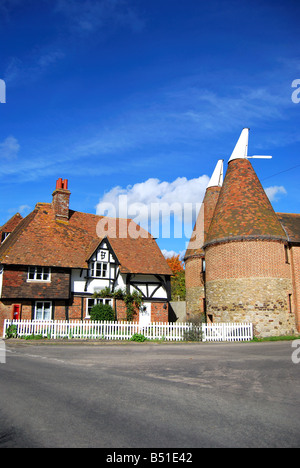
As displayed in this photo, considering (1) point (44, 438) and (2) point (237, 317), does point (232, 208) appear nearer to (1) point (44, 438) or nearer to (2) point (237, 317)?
(2) point (237, 317)

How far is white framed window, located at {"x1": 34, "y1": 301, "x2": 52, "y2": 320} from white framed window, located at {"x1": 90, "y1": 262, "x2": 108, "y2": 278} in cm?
351

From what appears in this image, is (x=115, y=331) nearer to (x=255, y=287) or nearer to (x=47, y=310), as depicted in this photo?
(x=47, y=310)

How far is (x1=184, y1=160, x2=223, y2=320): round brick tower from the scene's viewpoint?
29.3 meters

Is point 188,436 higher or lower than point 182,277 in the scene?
lower

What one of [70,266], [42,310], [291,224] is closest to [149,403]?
[42,310]

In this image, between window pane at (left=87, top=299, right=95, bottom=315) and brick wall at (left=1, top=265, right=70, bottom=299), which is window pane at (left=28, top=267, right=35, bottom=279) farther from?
window pane at (left=87, top=299, right=95, bottom=315)

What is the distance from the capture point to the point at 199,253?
29453 mm

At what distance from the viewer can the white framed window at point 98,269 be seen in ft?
81.9

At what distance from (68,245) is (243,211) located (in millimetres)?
11797

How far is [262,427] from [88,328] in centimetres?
1573

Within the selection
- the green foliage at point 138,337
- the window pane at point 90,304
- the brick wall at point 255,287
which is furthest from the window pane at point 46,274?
the brick wall at point 255,287

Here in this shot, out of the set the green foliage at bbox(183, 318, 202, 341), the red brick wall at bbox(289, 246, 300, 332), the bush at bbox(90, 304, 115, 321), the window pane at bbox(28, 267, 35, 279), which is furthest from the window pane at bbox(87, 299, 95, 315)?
the red brick wall at bbox(289, 246, 300, 332)

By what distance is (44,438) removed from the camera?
16.4 feet
